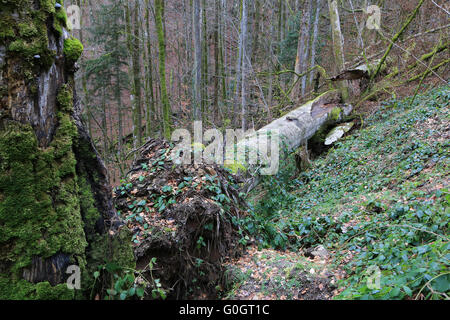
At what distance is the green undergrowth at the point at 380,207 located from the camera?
226cm

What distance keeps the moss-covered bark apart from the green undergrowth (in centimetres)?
230

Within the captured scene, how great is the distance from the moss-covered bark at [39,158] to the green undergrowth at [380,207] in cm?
230

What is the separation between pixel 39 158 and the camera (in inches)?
75.7

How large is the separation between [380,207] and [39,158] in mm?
4147

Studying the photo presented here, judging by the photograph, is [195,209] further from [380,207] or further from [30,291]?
[380,207]

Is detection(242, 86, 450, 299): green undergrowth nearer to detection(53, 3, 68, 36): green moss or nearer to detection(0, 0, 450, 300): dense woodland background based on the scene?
detection(0, 0, 450, 300): dense woodland background

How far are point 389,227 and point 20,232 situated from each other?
364 centimetres

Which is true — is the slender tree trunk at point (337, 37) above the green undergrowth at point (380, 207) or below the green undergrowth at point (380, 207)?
above

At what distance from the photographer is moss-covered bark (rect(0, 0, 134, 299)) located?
5.90 feet

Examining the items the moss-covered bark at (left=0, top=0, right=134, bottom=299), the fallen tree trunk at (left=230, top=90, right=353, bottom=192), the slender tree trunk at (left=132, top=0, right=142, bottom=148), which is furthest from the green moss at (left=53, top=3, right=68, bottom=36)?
the slender tree trunk at (left=132, top=0, right=142, bottom=148)

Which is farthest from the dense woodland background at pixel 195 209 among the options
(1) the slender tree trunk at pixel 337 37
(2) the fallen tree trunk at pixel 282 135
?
(1) the slender tree trunk at pixel 337 37

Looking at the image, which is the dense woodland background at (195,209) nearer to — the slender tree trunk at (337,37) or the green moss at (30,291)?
the green moss at (30,291)
